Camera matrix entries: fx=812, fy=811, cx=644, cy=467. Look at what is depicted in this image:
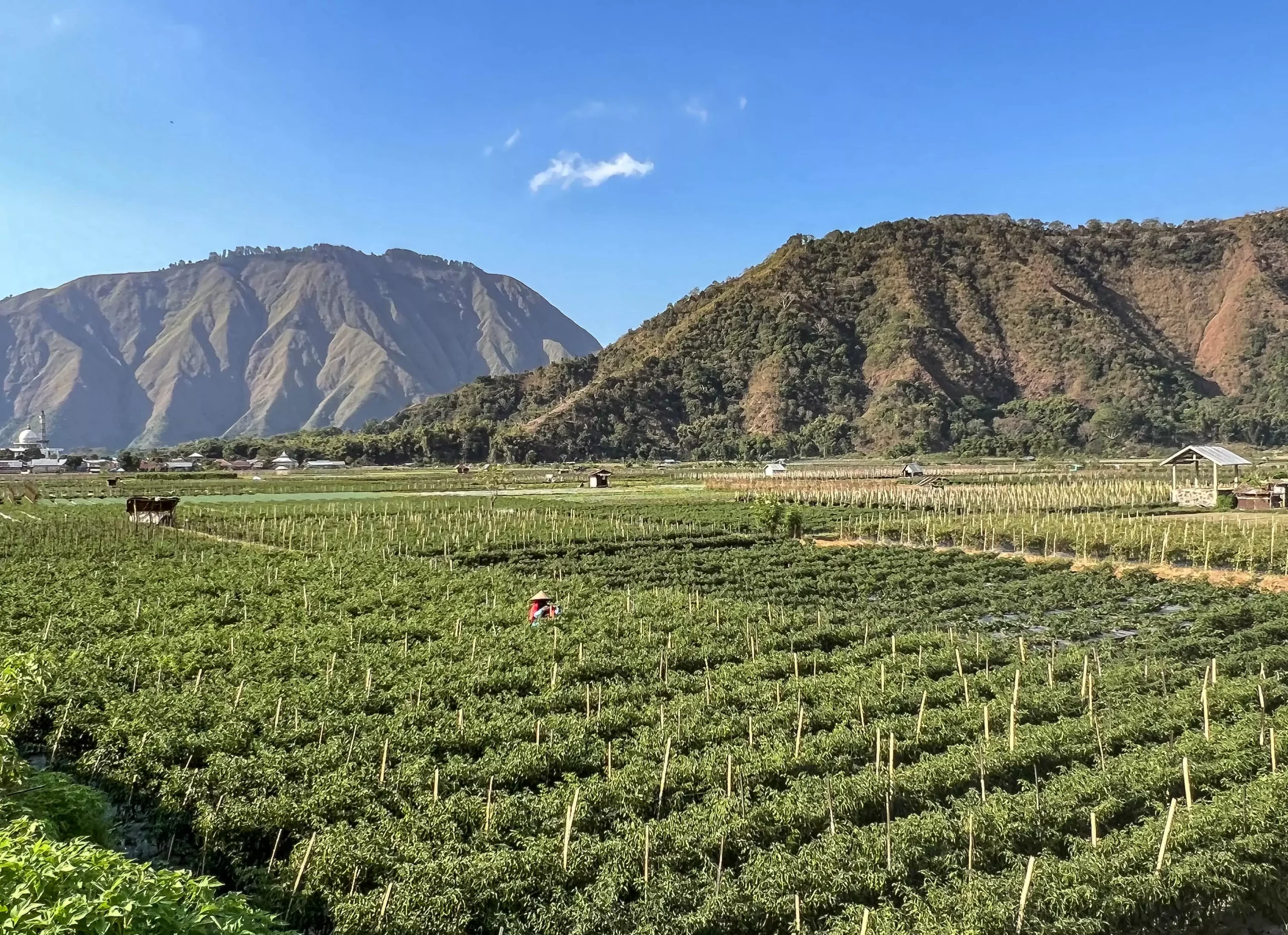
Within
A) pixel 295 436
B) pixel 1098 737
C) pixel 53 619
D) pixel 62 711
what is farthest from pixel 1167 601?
pixel 295 436

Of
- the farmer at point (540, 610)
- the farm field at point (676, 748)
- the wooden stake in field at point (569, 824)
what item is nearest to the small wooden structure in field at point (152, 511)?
the farm field at point (676, 748)

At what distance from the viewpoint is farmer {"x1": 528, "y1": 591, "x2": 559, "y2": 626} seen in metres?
17.8

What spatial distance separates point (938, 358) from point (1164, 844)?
15813 cm

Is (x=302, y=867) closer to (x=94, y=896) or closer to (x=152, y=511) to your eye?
(x=94, y=896)

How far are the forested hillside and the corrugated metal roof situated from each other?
245 ft

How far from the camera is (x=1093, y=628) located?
62.5ft

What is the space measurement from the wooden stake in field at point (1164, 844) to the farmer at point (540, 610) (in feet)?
39.7

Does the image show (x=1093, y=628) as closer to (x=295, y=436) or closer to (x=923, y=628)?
(x=923, y=628)

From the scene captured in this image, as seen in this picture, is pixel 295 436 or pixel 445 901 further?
pixel 295 436

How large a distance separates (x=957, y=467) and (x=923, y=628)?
3097 inches

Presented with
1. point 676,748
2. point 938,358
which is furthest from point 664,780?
point 938,358

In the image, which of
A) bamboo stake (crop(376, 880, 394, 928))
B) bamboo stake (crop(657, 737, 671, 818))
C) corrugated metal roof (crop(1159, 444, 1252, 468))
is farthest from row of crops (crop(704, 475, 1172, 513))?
bamboo stake (crop(376, 880, 394, 928))

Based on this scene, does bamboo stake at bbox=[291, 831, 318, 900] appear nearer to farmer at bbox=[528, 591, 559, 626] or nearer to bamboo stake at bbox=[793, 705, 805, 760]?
bamboo stake at bbox=[793, 705, 805, 760]

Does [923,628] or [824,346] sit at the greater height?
[824,346]
